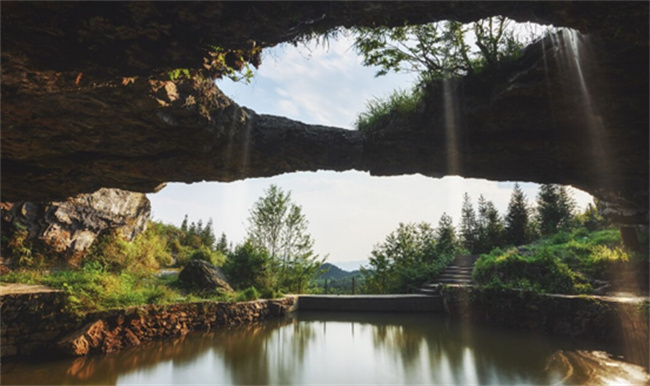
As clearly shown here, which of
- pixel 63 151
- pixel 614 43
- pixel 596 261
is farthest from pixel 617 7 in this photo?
→ pixel 596 261

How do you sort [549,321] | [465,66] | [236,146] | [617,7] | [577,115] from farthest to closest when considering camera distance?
1. [549,321]
2. [236,146]
3. [465,66]
4. [577,115]
5. [617,7]

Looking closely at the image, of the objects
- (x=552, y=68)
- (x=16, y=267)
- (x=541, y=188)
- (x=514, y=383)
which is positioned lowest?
(x=514, y=383)

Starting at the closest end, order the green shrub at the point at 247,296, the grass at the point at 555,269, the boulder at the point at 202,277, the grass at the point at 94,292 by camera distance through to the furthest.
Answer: the grass at the point at 94,292, the grass at the point at 555,269, the green shrub at the point at 247,296, the boulder at the point at 202,277

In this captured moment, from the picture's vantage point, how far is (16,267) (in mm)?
9094

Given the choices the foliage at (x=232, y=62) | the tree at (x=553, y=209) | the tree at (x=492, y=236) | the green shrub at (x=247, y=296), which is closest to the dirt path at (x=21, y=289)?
the green shrub at (x=247, y=296)

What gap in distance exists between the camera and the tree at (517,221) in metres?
22.0

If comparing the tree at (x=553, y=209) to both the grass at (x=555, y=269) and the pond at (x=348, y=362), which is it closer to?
the grass at (x=555, y=269)

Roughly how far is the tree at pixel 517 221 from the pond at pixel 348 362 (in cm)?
1698

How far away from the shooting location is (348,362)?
565cm

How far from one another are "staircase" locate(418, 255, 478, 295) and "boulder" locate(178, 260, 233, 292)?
27.9 feet

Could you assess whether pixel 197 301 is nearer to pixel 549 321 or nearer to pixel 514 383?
pixel 514 383

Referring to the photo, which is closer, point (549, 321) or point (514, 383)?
point (514, 383)

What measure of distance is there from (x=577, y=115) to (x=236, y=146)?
6.22m

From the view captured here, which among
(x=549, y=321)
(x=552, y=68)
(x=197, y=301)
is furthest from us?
(x=197, y=301)
